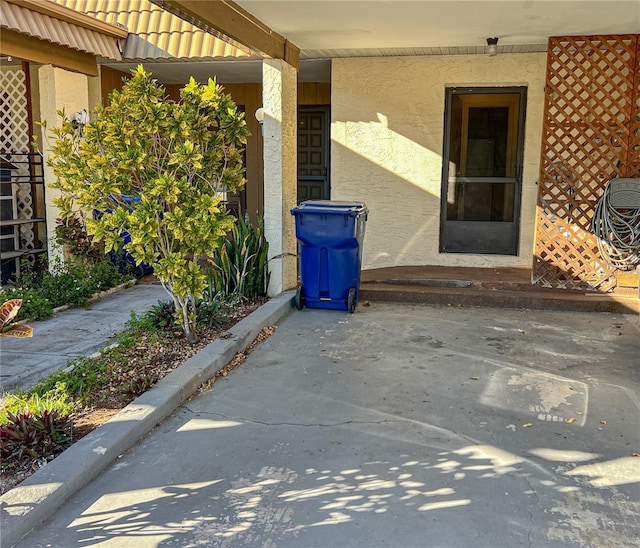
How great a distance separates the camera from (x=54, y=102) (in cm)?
752

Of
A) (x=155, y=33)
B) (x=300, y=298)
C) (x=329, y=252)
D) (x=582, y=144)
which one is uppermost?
(x=155, y=33)

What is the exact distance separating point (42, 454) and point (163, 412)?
32.2 inches

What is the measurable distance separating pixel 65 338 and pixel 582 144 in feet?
19.5

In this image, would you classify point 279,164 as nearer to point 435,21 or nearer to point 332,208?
point 332,208

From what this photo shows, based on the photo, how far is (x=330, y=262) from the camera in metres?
6.55

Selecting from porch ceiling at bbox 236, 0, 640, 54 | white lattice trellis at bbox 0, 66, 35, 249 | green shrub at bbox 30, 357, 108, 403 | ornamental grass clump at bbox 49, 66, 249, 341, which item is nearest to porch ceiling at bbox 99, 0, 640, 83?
porch ceiling at bbox 236, 0, 640, 54

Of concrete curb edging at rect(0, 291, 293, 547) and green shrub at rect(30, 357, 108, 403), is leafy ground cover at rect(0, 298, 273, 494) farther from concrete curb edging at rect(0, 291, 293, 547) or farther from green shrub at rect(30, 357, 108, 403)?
concrete curb edging at rect(0, 291, 293, 547)

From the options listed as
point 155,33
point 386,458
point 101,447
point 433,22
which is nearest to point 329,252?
point 433,22

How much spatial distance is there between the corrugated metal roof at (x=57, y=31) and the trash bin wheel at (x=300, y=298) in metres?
3.94

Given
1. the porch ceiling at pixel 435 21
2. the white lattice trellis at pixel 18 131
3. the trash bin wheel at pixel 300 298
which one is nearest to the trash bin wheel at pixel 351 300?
the trash bin wheel at pixel 300 298

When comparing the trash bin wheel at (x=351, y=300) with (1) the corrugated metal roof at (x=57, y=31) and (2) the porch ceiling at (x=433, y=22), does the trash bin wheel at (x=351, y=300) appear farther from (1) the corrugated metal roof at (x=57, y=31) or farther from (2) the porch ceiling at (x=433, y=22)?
(1) the corrugated metal roof at (x=57, y=31)

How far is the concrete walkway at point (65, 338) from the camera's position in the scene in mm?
4754

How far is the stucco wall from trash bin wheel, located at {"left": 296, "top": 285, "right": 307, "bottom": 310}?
2123mm

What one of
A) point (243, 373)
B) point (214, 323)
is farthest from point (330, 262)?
point (243, 373)
